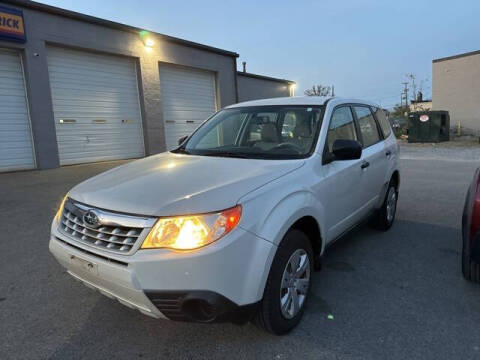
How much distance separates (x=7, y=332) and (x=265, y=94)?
19.8 m

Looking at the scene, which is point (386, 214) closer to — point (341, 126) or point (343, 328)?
point (341, 126)

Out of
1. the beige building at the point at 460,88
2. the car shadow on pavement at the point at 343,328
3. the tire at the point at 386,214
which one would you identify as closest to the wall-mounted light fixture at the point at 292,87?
the beige building at the point at 460,88

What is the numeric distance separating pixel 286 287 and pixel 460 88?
1070 inches

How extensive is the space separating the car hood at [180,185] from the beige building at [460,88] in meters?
26.3

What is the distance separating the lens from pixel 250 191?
2.13m

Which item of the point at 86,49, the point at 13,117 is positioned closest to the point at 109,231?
the point at 13,117

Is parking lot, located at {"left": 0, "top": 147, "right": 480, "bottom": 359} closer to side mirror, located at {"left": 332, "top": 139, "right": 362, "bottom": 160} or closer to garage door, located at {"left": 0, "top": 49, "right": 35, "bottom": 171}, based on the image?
side mirror, located at {"left": 332, "top": 139, "right": 362, "bottom": 160}

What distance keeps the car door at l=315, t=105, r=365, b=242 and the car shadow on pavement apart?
0.55m

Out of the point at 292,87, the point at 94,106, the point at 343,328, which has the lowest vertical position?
the point at 343,328

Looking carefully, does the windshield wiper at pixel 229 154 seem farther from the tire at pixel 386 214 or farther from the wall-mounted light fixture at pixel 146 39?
the wall-mounted light fixture at pixel 146 39

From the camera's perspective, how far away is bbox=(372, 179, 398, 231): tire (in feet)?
14.5

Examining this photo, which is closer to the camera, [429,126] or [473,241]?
[473,241]

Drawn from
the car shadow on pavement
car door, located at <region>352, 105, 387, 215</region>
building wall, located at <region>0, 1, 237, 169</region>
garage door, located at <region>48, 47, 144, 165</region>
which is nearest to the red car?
the car shadow on pavement

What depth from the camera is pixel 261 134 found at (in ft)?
11.0
